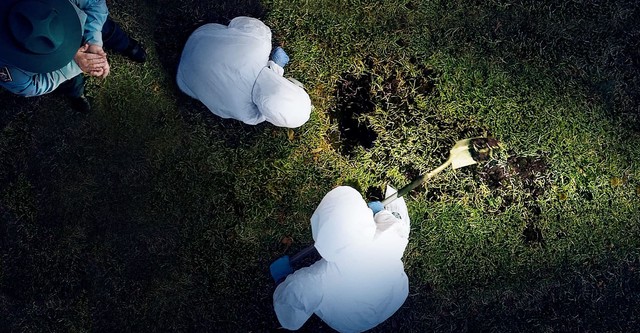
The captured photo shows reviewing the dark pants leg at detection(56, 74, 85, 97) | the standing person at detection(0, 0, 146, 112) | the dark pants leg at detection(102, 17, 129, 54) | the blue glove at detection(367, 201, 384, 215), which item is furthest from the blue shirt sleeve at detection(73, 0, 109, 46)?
the blue glove at detection(367, 201, 384, 215)

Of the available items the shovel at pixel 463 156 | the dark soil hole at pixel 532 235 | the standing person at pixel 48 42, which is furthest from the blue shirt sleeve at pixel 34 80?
the dark soil hole at pixel 532 235

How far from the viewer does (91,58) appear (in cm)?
316

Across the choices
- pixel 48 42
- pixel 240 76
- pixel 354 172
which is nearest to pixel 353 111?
pixel 354 172

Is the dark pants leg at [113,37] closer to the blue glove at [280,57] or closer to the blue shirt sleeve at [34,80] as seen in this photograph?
the blue shirt sleeve at [34,80]

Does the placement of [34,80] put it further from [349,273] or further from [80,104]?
[349,273]

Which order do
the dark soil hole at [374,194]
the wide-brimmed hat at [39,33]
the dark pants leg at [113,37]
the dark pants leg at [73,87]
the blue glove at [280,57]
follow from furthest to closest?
the dark soil hole at [374,194]
the blue glove at [280,57]
the dark pants leg at [73,87]
the dark pants leg at [113,37]
the wide-brimmed hat at [39,33]

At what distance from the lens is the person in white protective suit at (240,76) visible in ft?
10.9

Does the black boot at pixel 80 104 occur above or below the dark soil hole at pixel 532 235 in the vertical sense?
above

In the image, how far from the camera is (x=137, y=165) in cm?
388

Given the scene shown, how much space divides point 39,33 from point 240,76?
3.40 ft

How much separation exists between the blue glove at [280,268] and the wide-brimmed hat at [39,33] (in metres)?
1.74

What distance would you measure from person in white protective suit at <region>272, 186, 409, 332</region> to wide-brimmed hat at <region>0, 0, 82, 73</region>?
162cm

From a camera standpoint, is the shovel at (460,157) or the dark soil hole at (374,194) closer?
A: the shovel at (460,157)

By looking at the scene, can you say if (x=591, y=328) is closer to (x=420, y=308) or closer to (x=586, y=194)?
(x=586, y=194)
